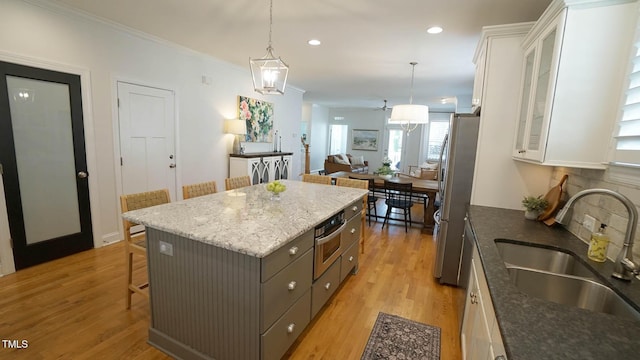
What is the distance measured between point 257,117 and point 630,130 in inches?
202

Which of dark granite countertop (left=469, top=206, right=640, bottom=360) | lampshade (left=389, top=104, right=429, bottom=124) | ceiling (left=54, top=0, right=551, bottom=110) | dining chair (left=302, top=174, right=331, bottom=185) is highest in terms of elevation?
ceiling (left=54, top=0, right=551, bottom=110)

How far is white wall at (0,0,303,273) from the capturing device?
2713 mm

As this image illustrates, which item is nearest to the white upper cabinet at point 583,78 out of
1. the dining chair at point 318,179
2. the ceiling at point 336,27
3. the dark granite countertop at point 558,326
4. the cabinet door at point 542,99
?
the cabinet door at point 542,99

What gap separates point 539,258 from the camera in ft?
5.58

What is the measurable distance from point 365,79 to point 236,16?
324 cm

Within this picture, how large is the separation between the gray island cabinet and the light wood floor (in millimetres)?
242

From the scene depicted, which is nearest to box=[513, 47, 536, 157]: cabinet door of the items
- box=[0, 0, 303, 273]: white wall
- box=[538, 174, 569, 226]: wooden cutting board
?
box=[538, 174, 569, 226]: wooden cutting board

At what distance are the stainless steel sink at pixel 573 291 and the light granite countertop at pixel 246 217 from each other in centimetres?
118

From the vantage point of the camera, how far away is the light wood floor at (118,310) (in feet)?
6.33

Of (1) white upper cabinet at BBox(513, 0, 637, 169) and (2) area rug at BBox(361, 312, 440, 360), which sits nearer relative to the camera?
(1) white upper cabinet at BBox(513, 0, 637, 169)

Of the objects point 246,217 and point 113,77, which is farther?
point 113,77

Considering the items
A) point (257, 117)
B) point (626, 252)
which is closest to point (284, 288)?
point (626, 252)

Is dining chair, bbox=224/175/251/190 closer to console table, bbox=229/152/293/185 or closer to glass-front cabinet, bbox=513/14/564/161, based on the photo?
→ console table, bbox=229/152/293/185

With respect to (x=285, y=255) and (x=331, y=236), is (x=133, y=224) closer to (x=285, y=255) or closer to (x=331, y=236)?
(x=285, y=255)
